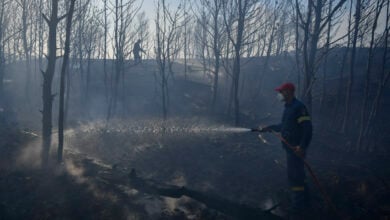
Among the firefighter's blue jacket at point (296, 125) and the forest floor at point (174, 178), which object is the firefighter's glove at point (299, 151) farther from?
the forest floor at point (174, 178)

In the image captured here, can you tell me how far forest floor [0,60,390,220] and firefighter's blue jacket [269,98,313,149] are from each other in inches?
58.4

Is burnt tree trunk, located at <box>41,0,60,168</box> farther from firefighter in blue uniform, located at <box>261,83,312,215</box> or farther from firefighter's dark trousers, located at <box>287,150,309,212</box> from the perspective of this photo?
firefighter's dark trousers, located at <box>287,150,309,212</box>

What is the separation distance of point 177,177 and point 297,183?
3.92 meters

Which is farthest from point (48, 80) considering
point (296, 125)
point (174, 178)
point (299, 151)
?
point (299, 151)

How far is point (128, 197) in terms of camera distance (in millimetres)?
6910

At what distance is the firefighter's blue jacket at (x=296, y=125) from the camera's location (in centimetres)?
573

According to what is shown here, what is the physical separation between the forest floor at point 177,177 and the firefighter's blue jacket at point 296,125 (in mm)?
1484

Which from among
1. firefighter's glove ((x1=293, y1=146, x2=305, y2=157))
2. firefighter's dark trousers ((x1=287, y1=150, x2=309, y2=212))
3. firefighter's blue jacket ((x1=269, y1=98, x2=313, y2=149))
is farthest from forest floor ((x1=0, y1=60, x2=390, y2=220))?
firefighter's blue jacket ((x1=269, y1=98, x2=313, y2=149))

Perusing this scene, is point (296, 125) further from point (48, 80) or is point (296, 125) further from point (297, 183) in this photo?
point (48, 80)

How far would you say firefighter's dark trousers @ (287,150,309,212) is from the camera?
6.04 metres

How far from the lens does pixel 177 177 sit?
906 centimetres

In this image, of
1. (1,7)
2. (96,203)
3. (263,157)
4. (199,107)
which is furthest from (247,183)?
(1,7)

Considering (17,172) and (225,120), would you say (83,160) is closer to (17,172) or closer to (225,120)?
(17,172)

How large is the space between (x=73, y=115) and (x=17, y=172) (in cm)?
1561
